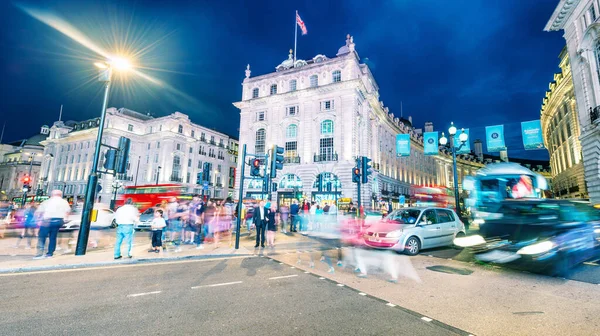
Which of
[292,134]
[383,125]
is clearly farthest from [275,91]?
[383,125]

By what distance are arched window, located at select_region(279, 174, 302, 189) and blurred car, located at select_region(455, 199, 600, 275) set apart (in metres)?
30.2

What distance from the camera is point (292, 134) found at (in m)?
40.1

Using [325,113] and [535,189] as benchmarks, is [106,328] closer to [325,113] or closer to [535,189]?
[535,189]

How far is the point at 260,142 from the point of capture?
4231cm

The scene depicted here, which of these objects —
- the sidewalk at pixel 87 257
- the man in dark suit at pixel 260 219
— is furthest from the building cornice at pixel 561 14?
the sidewalk at pixel 87 257

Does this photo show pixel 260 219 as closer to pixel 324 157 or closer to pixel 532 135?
pixel 532 135

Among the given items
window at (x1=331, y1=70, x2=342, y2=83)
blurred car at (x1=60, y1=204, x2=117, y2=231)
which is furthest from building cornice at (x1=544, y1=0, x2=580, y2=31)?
blurred car at (x1=60, y1=204, x2=117, y2=231)

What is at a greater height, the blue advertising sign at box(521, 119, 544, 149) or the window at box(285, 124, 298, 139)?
the window at box(285, 124, 298, 139)

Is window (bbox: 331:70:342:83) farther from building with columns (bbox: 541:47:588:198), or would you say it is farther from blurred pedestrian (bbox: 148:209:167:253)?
blurred pedestrian (bbox: 148:209:167:253)

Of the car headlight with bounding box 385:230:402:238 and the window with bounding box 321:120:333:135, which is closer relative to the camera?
the car headlight with bounding box 385:230:402:238

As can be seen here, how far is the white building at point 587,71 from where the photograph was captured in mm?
18094

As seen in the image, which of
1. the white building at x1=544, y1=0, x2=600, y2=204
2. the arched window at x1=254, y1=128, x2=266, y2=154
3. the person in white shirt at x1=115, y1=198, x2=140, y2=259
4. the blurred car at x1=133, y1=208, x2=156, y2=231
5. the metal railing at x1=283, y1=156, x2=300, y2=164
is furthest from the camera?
the arched window at x1=254, y1=128, x2=266, y2=154

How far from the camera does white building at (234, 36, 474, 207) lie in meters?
36.1

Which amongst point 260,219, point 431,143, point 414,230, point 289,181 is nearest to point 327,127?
point 289,181
